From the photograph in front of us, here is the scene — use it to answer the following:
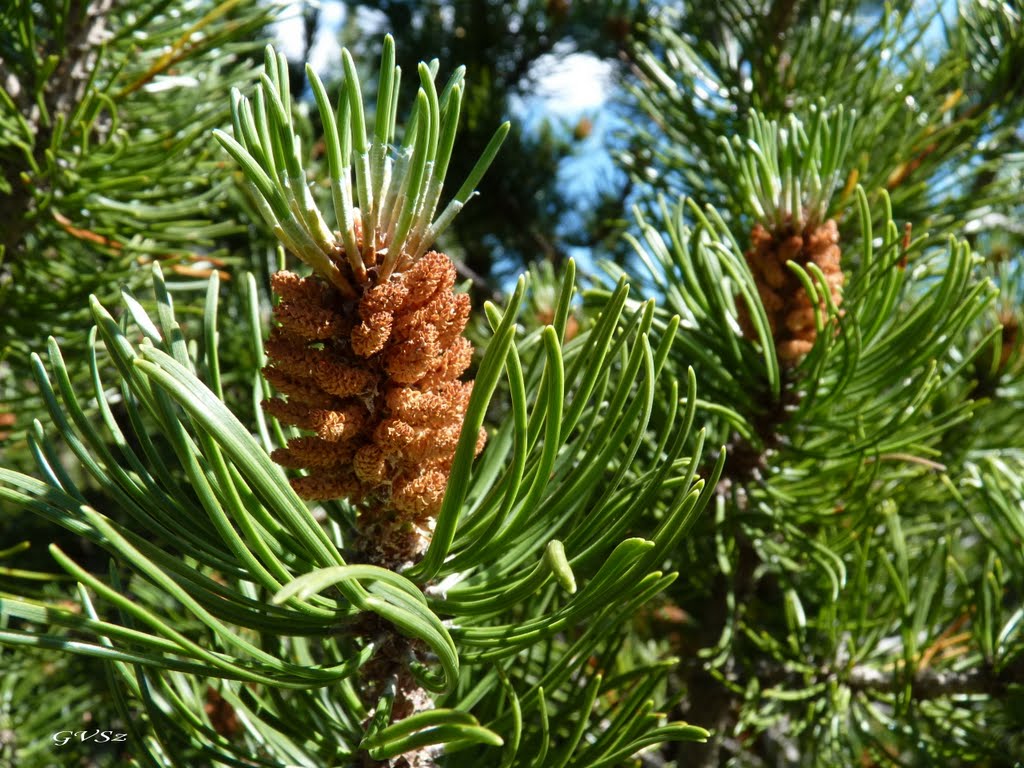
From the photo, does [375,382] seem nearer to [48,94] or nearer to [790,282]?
[790,282]

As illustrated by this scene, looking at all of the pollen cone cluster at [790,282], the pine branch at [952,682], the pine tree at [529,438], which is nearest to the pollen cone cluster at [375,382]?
the pine tree at [529,438]

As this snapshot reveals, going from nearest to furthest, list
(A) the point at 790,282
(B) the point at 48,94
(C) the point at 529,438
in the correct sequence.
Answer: (C) the point at 529,438 → (A) the point at 790,282 → (B) the point at 48,94

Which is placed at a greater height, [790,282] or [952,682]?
[790,282]

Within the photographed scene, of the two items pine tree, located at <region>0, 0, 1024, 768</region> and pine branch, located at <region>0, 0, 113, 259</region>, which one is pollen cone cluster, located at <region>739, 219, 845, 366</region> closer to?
pine tree, located at <region>0, 0, 1024, 768</region>

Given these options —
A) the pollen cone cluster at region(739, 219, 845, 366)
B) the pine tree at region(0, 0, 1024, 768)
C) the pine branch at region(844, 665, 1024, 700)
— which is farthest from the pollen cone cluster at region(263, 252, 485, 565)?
the pine branch at region(844, 665, 1024, 700)

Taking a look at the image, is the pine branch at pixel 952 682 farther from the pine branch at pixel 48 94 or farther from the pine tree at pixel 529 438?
the pine branch at pixel 48 94

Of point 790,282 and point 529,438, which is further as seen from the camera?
point 790,282

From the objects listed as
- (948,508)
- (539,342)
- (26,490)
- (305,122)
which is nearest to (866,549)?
(539,342)

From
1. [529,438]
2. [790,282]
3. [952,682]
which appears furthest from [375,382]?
[952,682]
